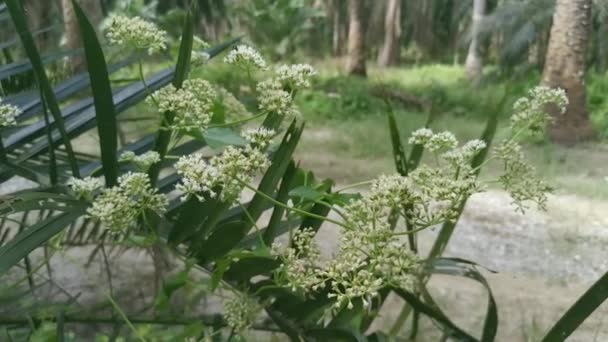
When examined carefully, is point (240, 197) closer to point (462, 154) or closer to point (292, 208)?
point (292, 208)

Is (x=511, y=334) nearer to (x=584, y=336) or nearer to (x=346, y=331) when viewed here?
(x=584, y=336)

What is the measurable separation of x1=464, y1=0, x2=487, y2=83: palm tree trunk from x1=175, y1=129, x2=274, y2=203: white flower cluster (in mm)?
3957

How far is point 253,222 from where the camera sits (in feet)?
1.46

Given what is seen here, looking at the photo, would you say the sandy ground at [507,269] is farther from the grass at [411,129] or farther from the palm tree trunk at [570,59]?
the palm tree trunk at [570,59]

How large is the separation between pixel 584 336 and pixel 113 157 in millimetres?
679

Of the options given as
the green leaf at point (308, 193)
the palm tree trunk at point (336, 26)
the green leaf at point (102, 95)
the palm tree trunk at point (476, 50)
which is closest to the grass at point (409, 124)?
the palm tree trunk at point (476, 50)

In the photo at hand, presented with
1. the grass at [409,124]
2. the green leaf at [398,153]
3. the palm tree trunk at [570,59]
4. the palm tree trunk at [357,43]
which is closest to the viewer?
the green leaf at [398,153]

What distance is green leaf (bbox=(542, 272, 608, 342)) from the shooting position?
39 cm

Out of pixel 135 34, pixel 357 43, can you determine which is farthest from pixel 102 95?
pixel 357 43

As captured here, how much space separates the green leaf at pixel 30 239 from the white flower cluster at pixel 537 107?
1.00ft

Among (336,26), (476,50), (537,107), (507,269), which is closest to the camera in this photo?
(537,107)

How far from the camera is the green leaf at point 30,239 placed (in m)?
0.36

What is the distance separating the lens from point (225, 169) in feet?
Result: 1.19

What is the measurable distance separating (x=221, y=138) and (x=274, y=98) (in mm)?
48
